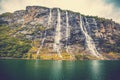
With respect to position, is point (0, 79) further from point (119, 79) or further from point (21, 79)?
point (119, 79)

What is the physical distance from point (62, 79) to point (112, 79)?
65.1 ft

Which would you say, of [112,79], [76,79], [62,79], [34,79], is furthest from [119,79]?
[34,79]

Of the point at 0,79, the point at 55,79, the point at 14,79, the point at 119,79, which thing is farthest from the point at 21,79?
the point at 119,79

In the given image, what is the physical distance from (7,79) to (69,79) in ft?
Result: 78.8

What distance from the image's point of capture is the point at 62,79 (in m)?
73.4

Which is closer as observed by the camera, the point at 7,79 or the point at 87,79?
the point at 7,79

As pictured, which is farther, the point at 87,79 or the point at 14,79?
the point at 87,79

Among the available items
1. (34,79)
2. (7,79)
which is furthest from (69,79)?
(7,79)

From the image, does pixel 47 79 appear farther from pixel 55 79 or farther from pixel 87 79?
pixel 87 79

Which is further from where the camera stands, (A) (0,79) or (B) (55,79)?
(B) (55,79)

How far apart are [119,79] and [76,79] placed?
55.2 feet

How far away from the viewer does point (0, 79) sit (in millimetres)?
67062

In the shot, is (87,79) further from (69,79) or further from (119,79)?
(119,79)

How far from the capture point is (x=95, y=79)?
245 ft
